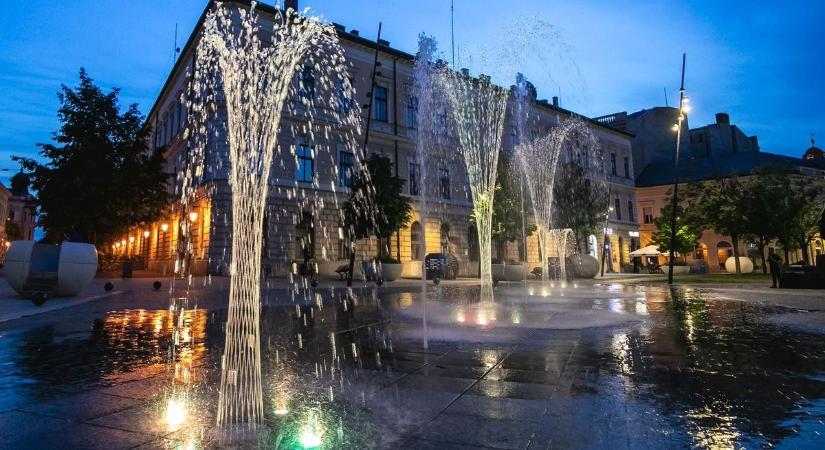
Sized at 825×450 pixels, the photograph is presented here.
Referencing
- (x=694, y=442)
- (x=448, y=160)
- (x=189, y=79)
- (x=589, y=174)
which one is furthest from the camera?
(x=589, y=174)

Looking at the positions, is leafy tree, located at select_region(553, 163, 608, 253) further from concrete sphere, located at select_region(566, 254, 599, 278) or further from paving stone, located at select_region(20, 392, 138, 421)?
paving stone, located at select_region(20, 392, 138, 421)

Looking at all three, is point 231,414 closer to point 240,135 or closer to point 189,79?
point 240,135

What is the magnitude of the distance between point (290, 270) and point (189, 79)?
16.4 metres

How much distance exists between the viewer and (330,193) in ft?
94.8

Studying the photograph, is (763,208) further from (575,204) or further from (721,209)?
(575,204)

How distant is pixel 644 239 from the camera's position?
56.8m

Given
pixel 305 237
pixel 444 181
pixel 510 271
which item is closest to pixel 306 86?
pixel 305 237

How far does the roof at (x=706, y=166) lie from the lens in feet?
172

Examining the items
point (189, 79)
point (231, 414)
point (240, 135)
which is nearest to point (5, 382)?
point (231, 414)

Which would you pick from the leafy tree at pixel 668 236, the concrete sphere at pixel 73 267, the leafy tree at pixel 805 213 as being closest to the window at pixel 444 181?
the leafy tree at pixel 668 236

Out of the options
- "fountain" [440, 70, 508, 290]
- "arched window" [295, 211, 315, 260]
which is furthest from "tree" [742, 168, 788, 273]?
"arched window" [295, 211, 315, 260]

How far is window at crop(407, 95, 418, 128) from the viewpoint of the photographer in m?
34.1

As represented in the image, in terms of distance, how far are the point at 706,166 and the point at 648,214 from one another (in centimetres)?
898

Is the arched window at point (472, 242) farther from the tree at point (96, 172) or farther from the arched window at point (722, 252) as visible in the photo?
the arched window at point (722, 252)
